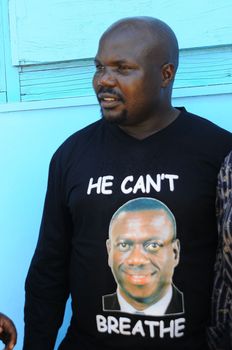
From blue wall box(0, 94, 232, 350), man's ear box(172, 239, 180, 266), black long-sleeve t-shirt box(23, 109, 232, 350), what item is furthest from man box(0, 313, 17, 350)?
blue wall box(0, 94, 232, 350)

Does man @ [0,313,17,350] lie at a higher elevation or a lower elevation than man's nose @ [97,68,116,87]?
lower

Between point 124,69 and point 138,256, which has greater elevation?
point 124,69

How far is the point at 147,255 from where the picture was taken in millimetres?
1713

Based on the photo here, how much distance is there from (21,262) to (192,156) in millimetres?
940

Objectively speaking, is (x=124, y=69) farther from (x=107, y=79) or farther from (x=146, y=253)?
(x=146, y=253)

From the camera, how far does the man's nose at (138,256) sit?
171 centimetres

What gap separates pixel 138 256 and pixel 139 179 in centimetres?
22

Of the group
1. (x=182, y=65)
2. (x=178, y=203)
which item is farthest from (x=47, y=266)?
(x=182, y=65)

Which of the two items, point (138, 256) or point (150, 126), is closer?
point (138, 256)

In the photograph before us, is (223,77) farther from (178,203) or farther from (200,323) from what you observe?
(200,323)

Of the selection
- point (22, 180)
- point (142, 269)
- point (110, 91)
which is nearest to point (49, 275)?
point (142, 269)

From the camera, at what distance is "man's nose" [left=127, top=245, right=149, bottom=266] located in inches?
67.5

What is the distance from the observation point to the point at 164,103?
1815 mm

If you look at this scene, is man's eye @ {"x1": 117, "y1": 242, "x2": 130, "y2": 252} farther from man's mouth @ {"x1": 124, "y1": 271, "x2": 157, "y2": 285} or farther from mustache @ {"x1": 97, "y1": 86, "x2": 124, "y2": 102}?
mustache @ {"x1": 97, "y1": 86, "x2": 124, "y2": 102}
